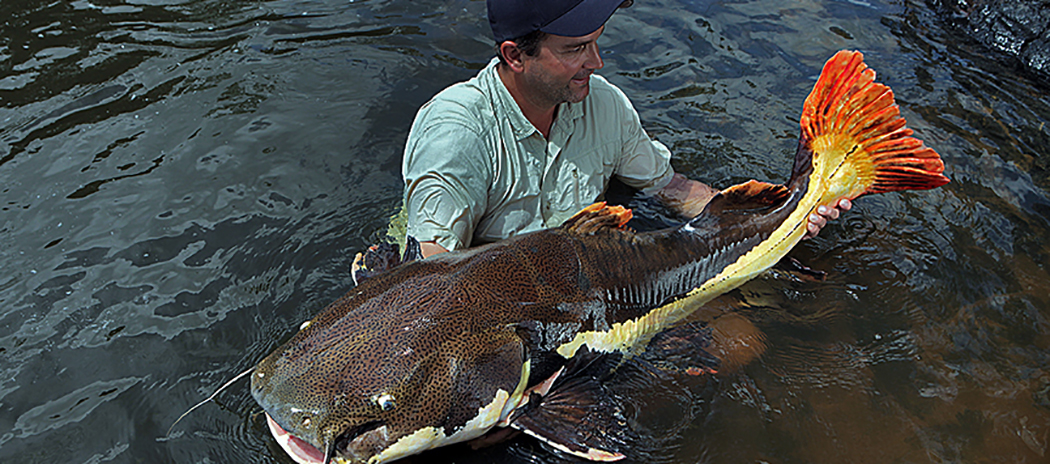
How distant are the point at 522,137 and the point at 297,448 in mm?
1741

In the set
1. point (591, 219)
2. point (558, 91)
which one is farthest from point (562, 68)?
point (591, 219)

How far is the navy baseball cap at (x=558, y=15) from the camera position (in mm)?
2785

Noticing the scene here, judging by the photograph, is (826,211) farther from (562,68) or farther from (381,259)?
(381,259)

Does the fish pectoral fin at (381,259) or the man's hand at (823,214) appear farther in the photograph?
the man's hand at (823,214)

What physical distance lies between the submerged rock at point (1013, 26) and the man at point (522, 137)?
395cm

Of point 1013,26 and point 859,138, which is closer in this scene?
point 859,138

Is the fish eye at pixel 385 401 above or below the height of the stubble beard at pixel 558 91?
below

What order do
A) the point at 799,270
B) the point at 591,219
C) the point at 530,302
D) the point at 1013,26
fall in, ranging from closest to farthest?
the point at 530,302 < the point at 591,219 < the point at 799,270 < the point at 1013,26

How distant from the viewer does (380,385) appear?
6.95 feet

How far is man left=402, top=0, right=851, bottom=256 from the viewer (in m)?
2.85

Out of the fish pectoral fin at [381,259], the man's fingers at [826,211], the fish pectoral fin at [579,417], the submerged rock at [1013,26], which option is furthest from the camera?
the submerged rock at [1013,26]

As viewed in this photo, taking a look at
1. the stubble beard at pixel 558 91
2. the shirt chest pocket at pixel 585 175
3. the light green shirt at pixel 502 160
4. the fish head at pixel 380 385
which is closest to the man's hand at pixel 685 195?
the light green shirt at pixel 502 160

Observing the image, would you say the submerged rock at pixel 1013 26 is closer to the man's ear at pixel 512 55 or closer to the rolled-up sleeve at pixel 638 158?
the rolled-up sleeve at pixel 638 158

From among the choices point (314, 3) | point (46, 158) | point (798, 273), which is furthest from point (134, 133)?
point (798, 273)
